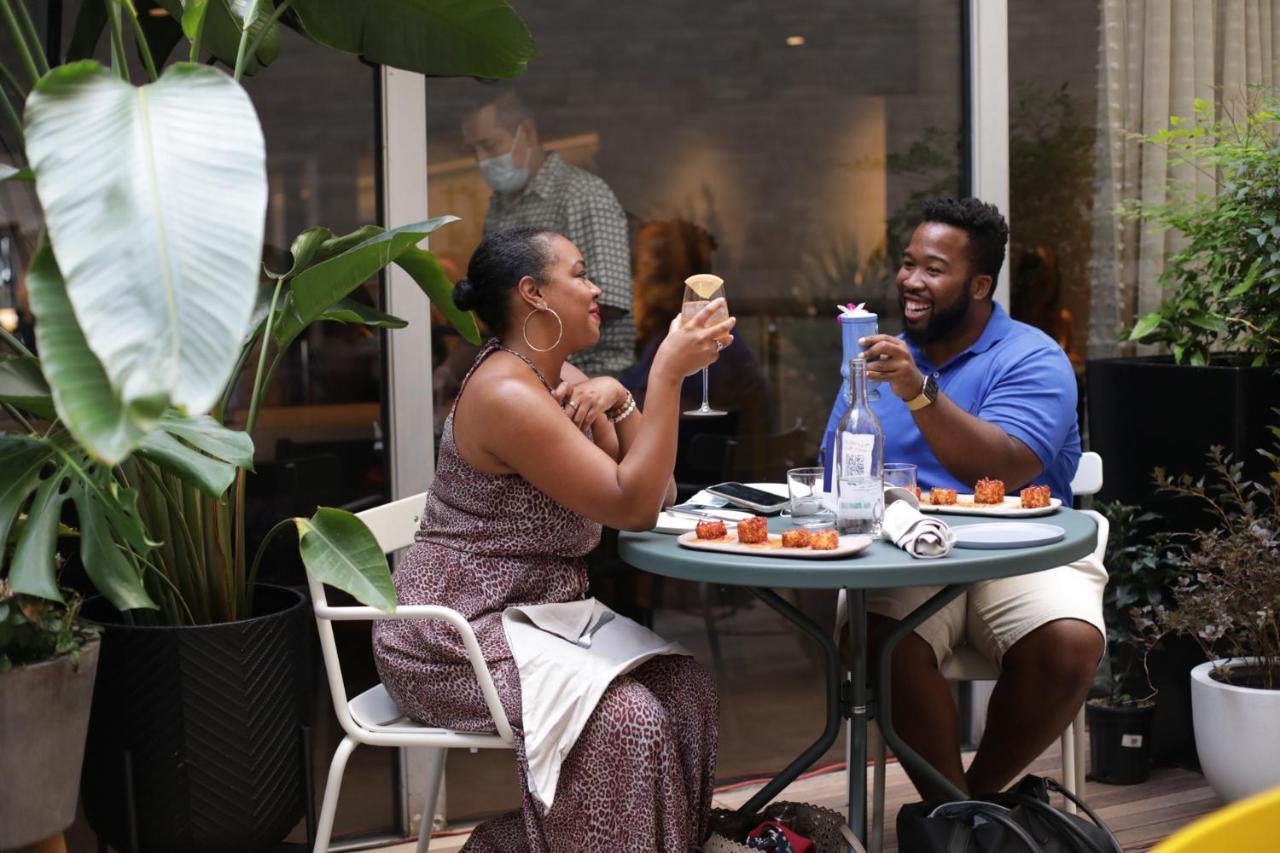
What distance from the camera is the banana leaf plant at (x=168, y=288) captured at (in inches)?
60.7

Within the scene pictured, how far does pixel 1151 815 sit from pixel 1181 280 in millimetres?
1445

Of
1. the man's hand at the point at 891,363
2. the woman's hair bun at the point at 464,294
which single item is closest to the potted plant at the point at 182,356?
the woman's hair bun at the point at 464,294

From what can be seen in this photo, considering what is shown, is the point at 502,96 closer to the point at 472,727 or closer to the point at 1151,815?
the point at 472,727

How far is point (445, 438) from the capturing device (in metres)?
2.61

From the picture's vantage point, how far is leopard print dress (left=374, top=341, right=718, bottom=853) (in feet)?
7.73

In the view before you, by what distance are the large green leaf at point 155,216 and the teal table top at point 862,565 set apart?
0.90 m

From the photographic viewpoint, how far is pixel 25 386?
2.28 metres

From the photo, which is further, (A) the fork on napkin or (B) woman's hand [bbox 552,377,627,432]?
(B) woman's hand [bbox 552,377,627,432]

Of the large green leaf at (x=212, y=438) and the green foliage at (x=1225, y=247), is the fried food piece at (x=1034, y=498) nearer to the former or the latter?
the green foliage at (x=1225, y=247)

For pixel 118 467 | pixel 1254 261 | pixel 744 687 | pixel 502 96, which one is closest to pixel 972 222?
pixel 1254 261

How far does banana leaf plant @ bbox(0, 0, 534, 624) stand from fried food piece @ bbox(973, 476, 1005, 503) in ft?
3.43

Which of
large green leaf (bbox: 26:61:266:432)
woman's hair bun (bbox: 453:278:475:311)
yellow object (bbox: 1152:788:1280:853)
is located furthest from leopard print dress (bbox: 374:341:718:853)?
yellow object (bbox: 1152:788:1280:853)

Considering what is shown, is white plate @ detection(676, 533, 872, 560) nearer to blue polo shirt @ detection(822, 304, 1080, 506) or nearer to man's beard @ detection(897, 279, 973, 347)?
blue polo shirt @ detection(822, 304, 1080, 506)

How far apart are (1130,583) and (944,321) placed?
97 centimetres
